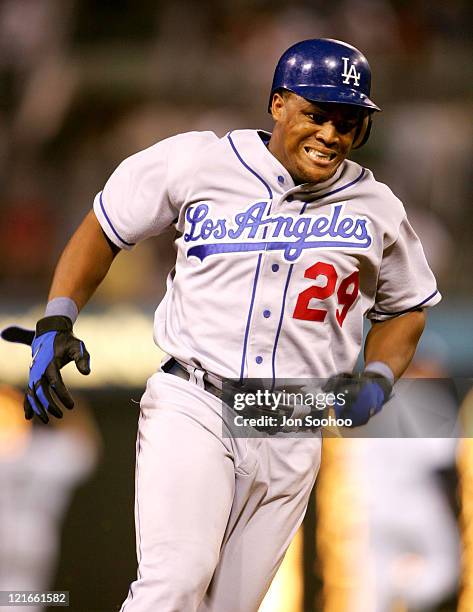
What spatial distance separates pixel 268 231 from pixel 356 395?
0.37 m

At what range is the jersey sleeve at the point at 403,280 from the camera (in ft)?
6.99

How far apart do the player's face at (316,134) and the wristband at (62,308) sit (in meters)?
0.51

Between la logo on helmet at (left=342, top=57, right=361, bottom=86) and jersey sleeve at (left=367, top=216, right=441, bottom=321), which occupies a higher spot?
la logo on helmet at (left=342, top=57, right=361, bottom=86)

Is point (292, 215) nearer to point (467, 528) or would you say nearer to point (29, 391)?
point (29, 391)

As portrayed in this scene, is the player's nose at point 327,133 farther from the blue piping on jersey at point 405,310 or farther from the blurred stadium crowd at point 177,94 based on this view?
the blurred stadium crowd at point 177,94

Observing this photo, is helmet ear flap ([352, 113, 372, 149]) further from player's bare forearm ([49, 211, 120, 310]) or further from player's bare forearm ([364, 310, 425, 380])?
player's bare forearm ([49, 211, 120, 310])

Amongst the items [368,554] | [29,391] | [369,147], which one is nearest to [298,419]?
[29,391]

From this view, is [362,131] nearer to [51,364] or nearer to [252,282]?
[252,282]

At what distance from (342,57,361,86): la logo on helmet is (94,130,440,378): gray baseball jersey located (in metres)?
0.20

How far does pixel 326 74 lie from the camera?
76.9 inches

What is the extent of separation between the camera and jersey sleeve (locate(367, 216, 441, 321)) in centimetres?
213
